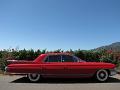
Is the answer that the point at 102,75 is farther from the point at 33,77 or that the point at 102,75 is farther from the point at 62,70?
the point at 33,77

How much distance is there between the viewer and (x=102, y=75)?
48.4 ft

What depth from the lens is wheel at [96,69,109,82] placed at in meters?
14.7

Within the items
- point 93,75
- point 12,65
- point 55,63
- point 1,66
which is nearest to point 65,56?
point 55,63

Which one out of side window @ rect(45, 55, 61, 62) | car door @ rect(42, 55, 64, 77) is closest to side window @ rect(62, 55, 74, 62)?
side window @ rect(45, 55, 61, 62)

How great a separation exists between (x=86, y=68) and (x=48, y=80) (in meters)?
2.25

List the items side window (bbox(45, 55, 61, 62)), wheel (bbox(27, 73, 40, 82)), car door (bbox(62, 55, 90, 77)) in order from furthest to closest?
side window (bbox(45, 55, 61, 62)), wheel (bbox(27, 73, 40, 82)), car door (bbox(62, 55, 90, 77))

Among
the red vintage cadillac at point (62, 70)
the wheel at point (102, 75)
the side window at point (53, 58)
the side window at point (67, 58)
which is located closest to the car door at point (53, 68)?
the red vintage cadillac at point (62, 70)

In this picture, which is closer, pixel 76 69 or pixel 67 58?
pixel 76 69

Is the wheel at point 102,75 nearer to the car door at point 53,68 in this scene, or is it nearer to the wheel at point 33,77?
the car door at point 53,68

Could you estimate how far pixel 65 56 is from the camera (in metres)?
15.2

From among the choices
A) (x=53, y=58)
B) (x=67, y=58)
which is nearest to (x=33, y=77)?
(x=53, y=58)

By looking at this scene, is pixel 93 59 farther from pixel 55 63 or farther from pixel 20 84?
pixel 20 84

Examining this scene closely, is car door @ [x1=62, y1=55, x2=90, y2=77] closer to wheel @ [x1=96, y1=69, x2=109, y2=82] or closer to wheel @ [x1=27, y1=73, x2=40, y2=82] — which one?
wheel @ [x1=96, y1=69, x2=109, y2=82]

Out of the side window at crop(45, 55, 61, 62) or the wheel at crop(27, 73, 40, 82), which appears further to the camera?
the side window at crop(45, 55, 61, 62)
